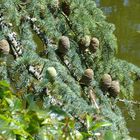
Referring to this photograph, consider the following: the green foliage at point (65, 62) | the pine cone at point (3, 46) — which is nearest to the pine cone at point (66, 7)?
the green foliage at point (65, 62)

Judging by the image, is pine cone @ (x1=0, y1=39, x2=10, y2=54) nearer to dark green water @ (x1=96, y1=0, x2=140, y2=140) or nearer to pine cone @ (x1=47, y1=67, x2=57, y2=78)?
pine cone @ (x1=47, y1=67, x2=57, y2=78)

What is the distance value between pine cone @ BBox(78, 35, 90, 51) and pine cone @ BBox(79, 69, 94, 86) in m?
0.08

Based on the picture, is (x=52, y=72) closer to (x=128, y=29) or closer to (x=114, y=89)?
(x=114, y=89)

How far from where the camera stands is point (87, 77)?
116 centimetres

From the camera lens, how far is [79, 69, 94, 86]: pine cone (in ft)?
3.78

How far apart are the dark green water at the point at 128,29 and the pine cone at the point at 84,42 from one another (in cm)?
176

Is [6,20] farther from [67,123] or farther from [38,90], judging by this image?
[67,123]

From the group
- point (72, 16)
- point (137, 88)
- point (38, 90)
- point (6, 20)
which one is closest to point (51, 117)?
point (38, 90)

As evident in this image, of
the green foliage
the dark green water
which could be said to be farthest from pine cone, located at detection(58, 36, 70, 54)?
the dark green water

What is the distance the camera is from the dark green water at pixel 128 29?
10.3 ft

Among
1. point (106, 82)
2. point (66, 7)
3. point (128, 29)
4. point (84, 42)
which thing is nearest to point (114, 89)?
point (106, 82)

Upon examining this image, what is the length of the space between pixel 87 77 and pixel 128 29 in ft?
11.4

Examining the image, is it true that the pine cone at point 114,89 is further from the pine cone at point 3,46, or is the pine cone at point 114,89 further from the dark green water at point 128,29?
the dark green water at point 128,29

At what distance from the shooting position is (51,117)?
2.38 feet
